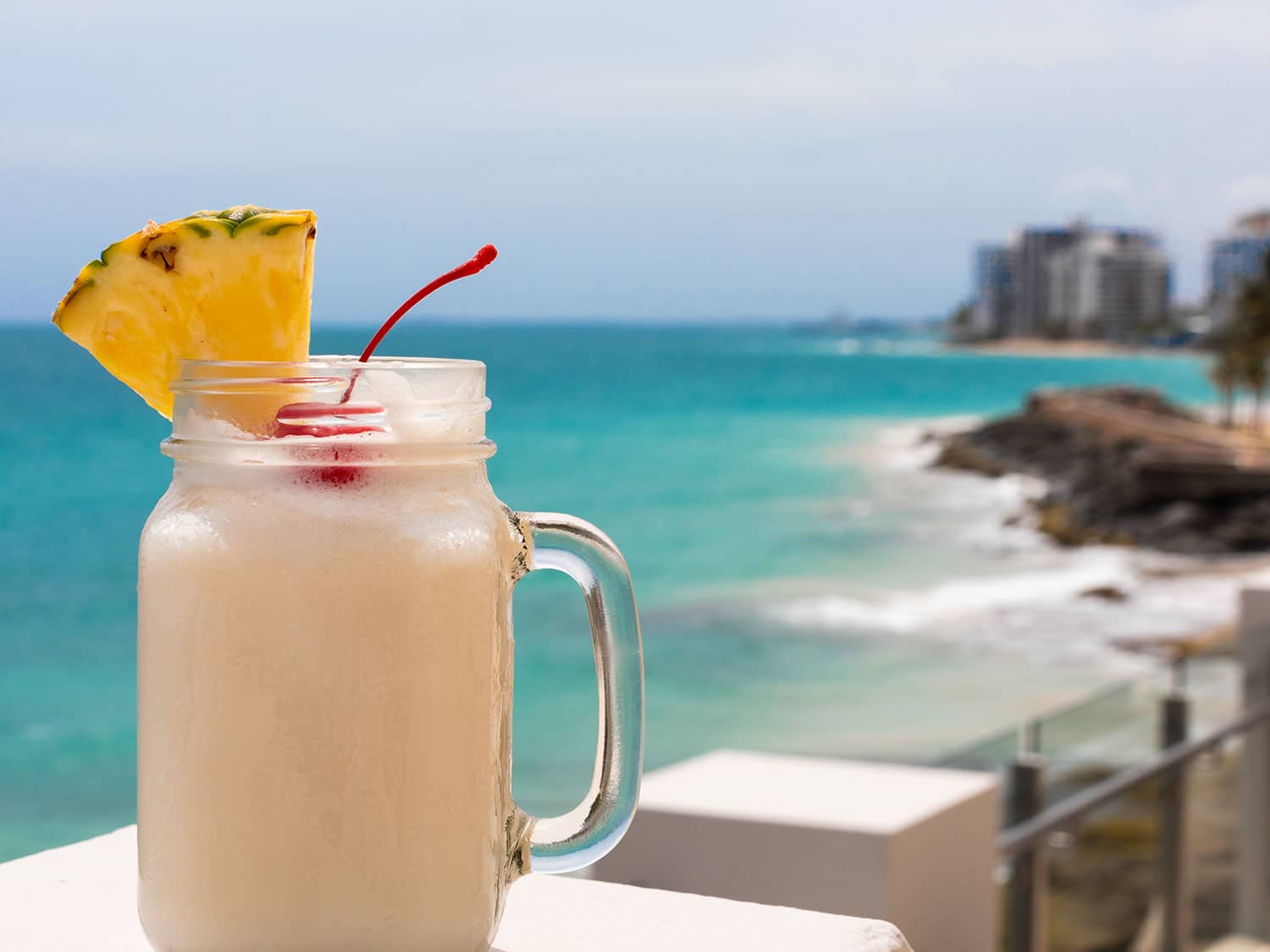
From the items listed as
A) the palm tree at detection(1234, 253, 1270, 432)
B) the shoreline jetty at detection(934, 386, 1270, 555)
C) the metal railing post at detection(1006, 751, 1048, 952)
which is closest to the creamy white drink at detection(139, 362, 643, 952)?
the metal railing post at detection(1006, 751, 1048, 952)

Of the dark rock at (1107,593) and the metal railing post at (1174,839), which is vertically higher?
the metal railing post at (1174,839)

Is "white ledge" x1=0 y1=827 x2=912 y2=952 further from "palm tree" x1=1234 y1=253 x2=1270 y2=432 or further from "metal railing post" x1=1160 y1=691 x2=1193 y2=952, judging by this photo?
"palm tree" x1=1234 y1=253 x2=1270 y2=432

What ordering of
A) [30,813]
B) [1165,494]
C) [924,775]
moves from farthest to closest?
[1165,494]
[30,813]
[924,775]

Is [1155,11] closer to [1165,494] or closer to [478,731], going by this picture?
[1165,494]

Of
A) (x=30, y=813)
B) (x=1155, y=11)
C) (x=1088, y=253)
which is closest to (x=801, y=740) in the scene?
(x=30, y=813)

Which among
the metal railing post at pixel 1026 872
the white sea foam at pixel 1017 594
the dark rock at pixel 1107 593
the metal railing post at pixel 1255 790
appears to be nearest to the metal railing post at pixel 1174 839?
the metal railing post at pixel 1255 790

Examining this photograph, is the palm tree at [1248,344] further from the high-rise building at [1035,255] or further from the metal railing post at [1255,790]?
the metal railing post at [1255,790]
